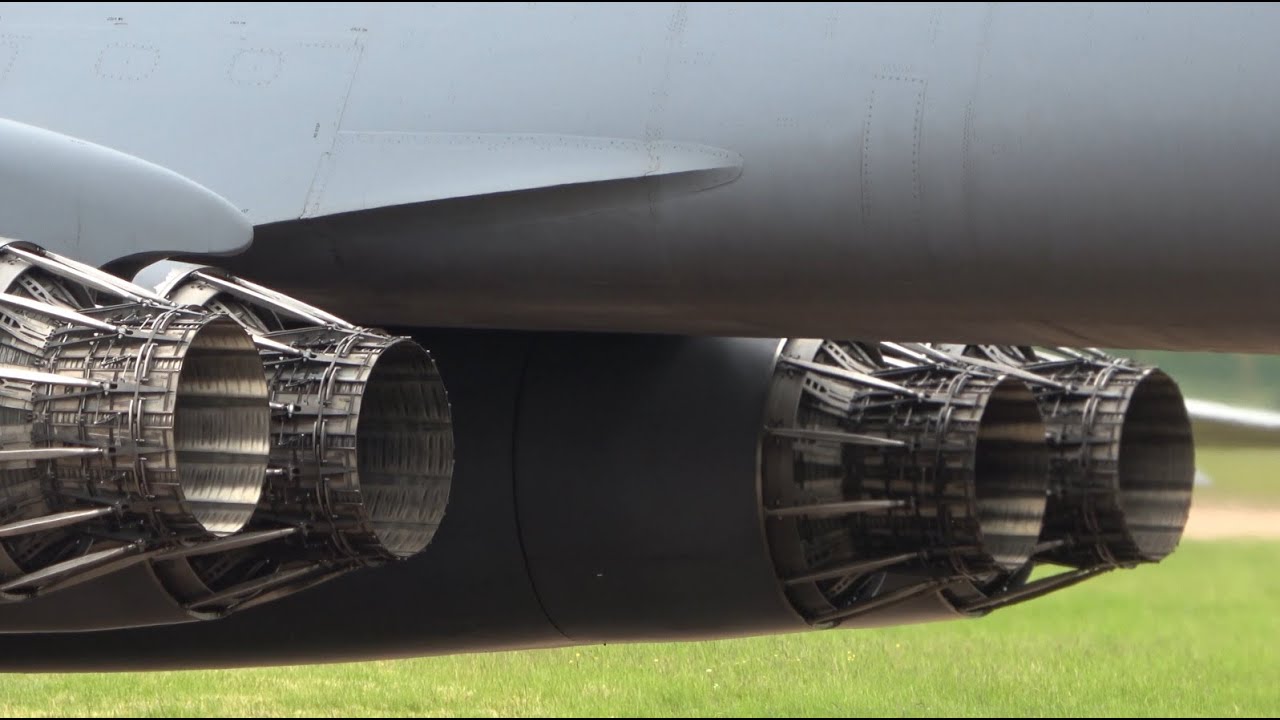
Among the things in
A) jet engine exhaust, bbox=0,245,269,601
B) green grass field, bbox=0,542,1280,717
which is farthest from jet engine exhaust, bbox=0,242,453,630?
green grass field, bbox=0,542,1280,717

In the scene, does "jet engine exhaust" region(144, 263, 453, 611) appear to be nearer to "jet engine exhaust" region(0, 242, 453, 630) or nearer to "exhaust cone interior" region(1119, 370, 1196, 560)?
"jet engine exhaust" region(0, 242, 453, 630)

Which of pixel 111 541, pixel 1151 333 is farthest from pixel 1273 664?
pixel 111 541

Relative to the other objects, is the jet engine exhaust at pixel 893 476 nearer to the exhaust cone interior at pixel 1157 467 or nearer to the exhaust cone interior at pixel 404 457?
the exhaust cone interior at pixel 1157 467

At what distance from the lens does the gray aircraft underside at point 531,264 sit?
4.93 meters

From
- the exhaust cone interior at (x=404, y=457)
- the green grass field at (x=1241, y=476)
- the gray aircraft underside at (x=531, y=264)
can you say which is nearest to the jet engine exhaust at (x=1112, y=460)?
the gray aircraft underside at (x=531, y=264)

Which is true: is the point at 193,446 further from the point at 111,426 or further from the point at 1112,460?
the point at 1112,460

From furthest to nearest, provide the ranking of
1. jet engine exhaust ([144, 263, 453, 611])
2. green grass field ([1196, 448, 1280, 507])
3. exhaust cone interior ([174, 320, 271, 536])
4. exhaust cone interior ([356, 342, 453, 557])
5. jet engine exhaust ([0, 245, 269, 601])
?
green grass field ([1196, 448, 1280, 507]) < exhaust cone interior ([356, 342, 453, 557]) < jet engine exhaust ([144, 263, 453, 611]) < exhaust cone interior ([174, 320, 271, 536]) < jet engine exhaust ([0, 245, 269, 601])

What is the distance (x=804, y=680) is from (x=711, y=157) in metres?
6.63

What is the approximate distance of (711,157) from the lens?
5371 millimetres

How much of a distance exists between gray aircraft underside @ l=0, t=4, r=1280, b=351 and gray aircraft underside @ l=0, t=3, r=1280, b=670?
1 cm

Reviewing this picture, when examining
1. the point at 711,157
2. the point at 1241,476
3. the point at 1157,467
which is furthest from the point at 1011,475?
the point at 1241,476

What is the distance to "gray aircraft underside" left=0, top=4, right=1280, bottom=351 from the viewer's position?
4.92 meters

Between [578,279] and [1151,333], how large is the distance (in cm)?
176

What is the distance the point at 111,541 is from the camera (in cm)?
511
